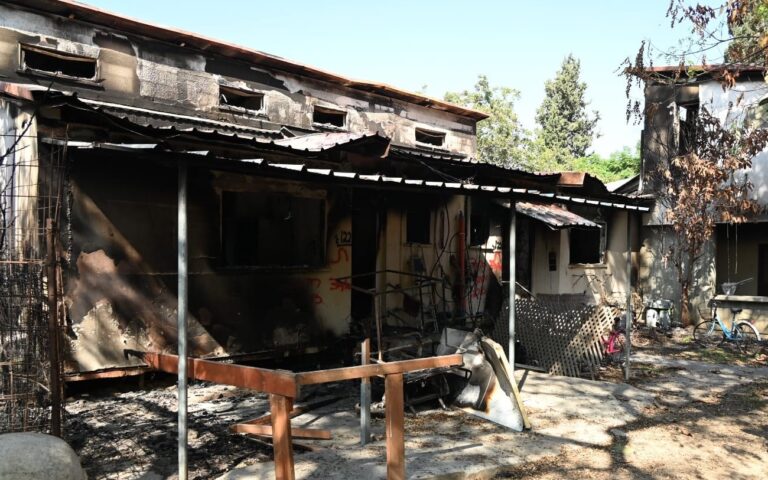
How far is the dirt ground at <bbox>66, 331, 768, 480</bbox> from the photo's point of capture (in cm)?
481

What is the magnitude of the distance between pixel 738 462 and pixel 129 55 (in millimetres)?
9318

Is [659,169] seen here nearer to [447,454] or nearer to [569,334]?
[569,334]

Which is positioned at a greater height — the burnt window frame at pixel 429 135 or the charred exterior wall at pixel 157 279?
the burnt window frame at pixel 429 135

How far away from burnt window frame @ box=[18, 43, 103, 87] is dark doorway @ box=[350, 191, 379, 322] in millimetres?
4532

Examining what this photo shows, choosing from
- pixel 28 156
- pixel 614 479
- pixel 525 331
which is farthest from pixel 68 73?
pixel 614 479

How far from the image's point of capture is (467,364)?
21.5 feet

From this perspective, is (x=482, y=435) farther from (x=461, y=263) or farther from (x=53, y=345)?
(x=461, y=263)

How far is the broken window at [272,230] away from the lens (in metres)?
7.79

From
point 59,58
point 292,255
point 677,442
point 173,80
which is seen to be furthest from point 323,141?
point 677,442

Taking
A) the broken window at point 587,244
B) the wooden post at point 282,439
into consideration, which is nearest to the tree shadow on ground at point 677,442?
the wooden post at point 282,439

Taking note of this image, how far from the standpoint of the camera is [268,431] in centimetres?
508

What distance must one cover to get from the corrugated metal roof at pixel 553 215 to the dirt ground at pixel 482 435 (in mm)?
4907

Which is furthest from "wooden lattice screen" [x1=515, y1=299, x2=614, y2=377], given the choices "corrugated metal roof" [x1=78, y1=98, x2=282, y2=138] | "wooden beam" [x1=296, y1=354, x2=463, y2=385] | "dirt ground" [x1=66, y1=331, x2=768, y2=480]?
"corrugated metal roof" [x1=78, y1=98, x2=282, y2=138]

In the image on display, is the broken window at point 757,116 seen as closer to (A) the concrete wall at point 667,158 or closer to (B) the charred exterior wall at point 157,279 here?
(A) the concrete wall at point 667,158
